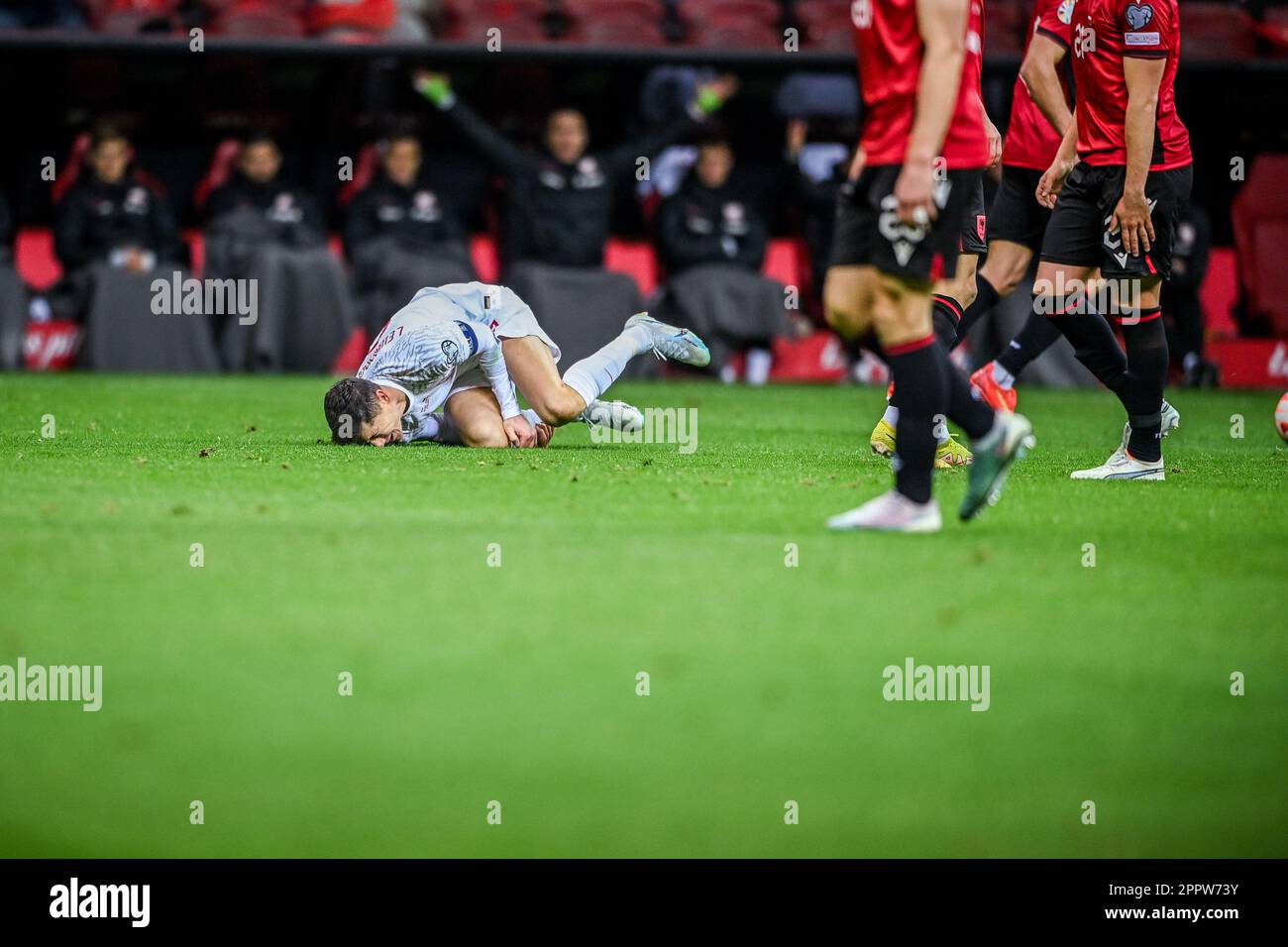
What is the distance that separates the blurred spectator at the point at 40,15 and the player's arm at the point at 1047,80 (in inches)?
390

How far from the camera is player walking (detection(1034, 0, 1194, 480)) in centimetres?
707

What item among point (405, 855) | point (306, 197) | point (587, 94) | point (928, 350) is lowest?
point (405, 855)

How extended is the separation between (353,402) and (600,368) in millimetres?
1108

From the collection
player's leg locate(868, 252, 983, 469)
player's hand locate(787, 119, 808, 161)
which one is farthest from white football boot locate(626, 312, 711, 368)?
player's hand locate(787, 119, 808, 161)

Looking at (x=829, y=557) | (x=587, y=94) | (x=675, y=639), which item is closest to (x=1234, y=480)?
(x=829, y=557)

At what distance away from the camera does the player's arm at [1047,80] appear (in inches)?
310

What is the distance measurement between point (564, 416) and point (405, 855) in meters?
5.41

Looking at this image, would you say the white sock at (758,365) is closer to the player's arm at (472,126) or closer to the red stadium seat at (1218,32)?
the player's arm at (472,126)

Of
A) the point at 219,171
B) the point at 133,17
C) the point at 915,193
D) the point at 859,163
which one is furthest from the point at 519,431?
the point at 133,17

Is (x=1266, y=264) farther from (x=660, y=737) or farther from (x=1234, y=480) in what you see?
(x=660, y=737)

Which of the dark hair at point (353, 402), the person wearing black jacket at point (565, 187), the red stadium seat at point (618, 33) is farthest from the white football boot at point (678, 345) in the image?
the red stadium seat at point (618, 33)

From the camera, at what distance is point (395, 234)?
15641 millimetres

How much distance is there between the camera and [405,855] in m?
2.86

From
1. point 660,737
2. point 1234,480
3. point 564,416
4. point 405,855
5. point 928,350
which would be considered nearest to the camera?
point 405,855
